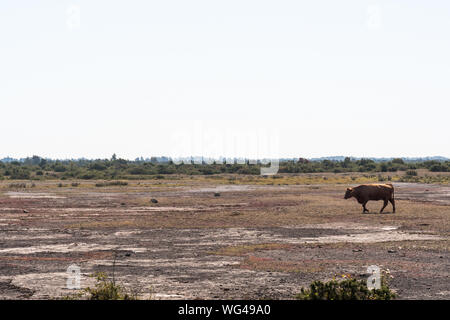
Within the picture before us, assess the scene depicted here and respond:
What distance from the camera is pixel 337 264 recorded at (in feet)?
49.5

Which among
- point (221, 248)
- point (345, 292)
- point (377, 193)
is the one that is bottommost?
point (221, 248)

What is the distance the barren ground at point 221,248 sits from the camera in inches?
495

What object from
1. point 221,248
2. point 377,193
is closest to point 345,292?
point 221,248

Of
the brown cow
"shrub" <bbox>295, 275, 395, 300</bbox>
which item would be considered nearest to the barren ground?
the brown cow

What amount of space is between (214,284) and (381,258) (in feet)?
19.8

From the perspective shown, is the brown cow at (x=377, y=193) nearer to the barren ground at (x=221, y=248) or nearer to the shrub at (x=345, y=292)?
the barren ground at (x=221, y=248)

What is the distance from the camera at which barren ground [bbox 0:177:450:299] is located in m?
12.6

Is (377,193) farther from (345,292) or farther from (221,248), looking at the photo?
(345,292)

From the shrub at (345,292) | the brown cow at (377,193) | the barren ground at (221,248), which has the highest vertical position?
the brown cow at (377,193)

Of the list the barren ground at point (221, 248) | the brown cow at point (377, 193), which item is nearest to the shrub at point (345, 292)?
the barren ground at point (221, 248)

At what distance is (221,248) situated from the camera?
59.7 feet
